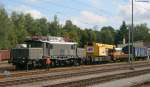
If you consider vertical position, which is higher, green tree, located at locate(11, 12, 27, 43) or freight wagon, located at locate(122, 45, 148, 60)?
green tree, located at locate(11, 12, 27, 43)

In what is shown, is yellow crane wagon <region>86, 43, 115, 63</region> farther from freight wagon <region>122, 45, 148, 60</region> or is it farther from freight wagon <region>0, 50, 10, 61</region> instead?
freight wagon <region>0, 50, 10, 61</region>

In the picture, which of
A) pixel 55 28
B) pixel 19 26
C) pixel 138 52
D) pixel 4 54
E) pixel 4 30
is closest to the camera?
pixel 4 54

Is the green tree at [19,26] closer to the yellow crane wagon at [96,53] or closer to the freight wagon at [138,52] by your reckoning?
the freight wagon at [138,52]

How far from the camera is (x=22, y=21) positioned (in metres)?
139

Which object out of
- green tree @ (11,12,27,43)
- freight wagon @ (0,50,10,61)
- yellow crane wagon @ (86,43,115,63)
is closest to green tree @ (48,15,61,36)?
green tree @ (11,12,27,43)

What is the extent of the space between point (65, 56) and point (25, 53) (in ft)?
23.4

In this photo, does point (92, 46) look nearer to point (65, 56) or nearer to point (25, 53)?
point (65, 56)

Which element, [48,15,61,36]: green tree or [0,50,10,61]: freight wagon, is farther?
[48,15,61,36]: green tree

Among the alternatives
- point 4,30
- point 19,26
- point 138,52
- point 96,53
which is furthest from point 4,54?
point 19,26

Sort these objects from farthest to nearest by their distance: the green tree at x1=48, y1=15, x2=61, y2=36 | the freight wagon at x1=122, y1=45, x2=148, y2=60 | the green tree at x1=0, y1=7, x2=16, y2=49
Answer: the green tree at x1=0, y1=7, x2=16, y2=49
the green tree at x1=48, y1=15, x2=61, y2=36
the freight wagon at x1=122, y1=45, x2=148, y2=60

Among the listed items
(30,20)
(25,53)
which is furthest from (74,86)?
(30,20)

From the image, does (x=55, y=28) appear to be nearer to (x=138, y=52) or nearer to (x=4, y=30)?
(x=4, y=30)

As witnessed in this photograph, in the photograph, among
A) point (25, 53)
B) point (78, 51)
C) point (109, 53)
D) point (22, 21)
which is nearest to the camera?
point (25, 53)

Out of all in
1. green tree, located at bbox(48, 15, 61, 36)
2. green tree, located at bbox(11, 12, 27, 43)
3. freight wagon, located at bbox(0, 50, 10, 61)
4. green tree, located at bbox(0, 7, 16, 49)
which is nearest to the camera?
freight wagon, located at bbox(0, 50, 10, 61)
